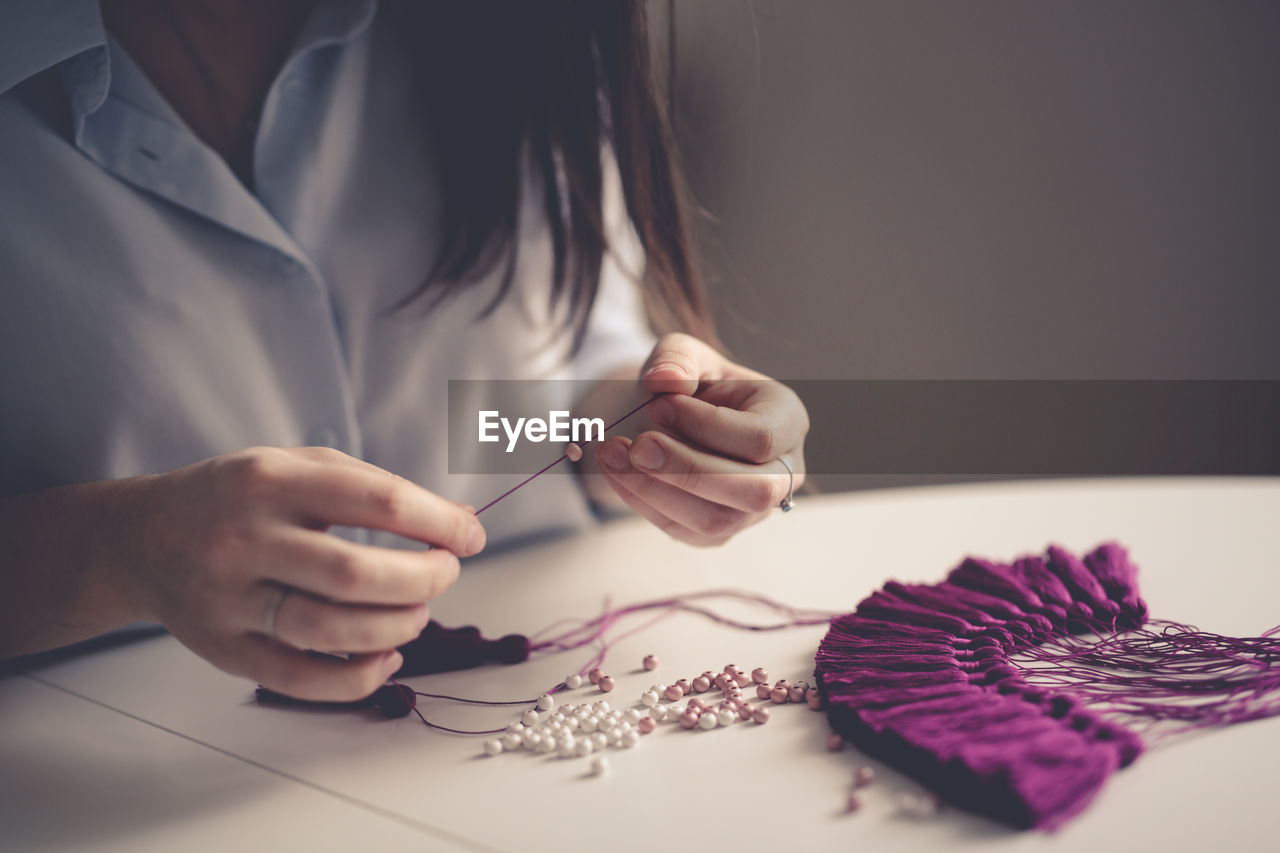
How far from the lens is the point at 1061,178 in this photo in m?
2.44

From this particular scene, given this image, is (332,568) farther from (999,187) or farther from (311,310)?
(999,187)

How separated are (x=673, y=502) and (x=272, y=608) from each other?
37 centimetres

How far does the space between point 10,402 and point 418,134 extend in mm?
549

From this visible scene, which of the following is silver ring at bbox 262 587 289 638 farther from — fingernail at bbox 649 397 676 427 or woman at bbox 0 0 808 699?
fingernail at bbox 649 397 676 427

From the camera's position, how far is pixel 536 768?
1.98 ft

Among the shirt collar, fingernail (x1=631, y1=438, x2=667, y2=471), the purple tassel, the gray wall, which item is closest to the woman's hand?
fingernail (x1=631, y1=438, x2=667, y2=471)

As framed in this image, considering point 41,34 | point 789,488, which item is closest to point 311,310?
point 41,34

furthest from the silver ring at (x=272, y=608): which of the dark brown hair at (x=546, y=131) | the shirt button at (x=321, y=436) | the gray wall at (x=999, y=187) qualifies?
the gray wall at (x=999, y=187)

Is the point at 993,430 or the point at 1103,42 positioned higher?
the point at 1103,42

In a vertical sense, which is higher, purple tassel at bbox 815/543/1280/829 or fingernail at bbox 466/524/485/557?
fingernail at bbox 466/524/485/557

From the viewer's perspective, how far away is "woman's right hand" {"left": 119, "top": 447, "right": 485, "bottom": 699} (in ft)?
1.70

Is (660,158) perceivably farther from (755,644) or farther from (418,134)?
(755,644)

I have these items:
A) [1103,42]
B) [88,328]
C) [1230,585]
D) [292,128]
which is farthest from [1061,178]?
[88,328]

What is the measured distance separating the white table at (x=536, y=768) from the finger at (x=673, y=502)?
4.5 inches
